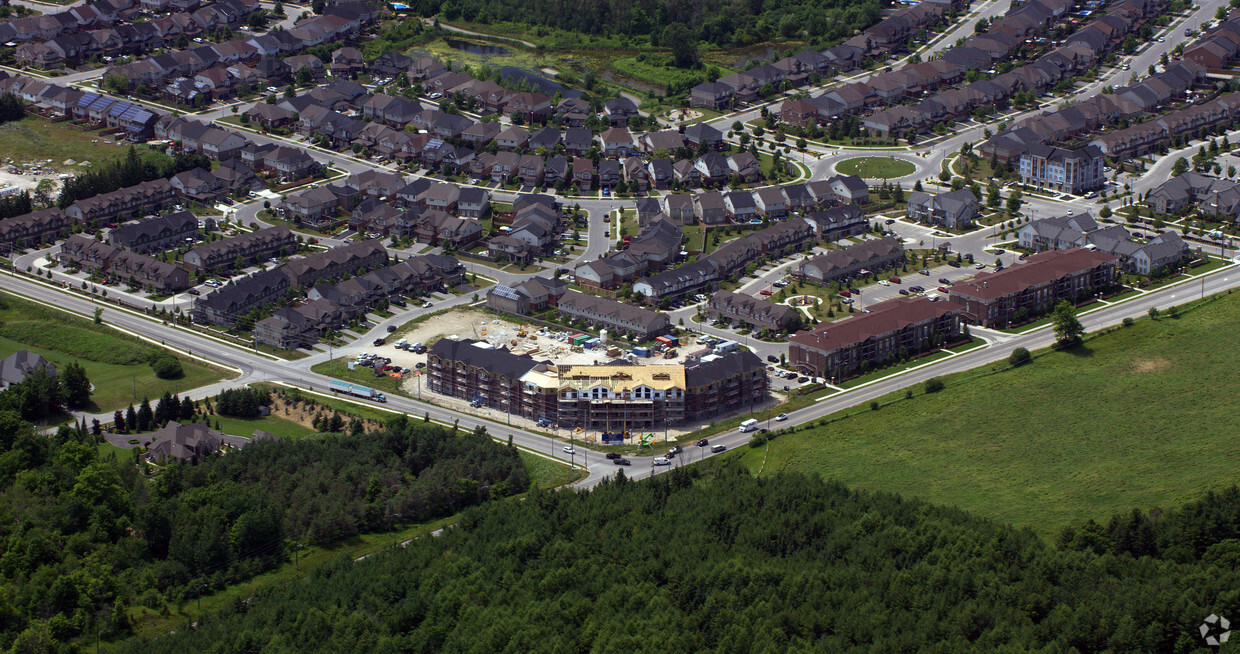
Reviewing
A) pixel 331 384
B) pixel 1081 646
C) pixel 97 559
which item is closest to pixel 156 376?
pixel 331 384

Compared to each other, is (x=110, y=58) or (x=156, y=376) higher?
(x=110, y=58)

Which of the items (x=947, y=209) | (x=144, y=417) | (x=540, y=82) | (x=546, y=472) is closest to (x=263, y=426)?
(x=144, y=417)

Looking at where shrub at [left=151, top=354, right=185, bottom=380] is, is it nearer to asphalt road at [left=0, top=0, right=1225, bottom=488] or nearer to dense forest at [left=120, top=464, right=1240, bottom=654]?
asphalt road at [left=0, top=0, right=1225, bottom=488]

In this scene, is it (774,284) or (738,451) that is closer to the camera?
(738,451)

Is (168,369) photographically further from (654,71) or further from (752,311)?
(654,71)

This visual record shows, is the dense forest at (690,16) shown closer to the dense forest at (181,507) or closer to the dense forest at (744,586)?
the dense forest at (181,507)

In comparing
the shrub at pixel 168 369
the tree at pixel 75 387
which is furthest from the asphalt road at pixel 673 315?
the tree at pixel 75 387

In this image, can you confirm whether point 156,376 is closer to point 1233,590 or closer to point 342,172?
point 342,172

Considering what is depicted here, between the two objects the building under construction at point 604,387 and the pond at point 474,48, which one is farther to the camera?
the pond at point 474,48
